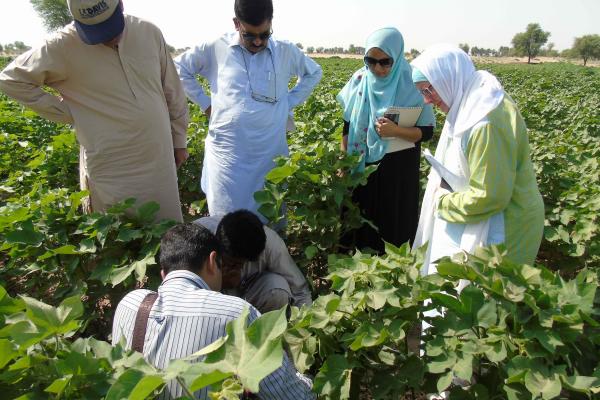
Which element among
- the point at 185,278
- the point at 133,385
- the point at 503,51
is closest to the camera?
the point at 133,385

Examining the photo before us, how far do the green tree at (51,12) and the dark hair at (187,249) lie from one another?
68859 millimetres

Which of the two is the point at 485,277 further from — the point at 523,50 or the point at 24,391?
the point at 523,50

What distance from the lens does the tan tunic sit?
2332 mm

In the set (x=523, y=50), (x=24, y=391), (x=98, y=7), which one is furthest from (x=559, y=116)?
(x=523, y=50)

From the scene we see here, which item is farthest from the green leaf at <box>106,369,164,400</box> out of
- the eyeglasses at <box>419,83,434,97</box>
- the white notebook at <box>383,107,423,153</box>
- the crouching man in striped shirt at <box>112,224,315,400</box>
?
the white notebook at <box>383,107,423,153</box>

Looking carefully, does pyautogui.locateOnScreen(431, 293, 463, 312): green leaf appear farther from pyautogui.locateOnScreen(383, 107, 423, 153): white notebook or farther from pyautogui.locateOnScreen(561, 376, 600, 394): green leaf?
pyautogui.locateOnScreen(383, 107, 423, 153): white notebook

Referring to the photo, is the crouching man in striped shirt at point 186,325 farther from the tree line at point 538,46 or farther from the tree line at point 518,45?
the tree line at point 538,46

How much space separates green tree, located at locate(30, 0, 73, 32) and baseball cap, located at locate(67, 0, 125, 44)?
67902mm

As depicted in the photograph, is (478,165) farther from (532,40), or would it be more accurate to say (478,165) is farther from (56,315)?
(532,40)

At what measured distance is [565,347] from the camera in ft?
3.56

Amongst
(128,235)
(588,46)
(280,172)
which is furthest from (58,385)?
(588,46)

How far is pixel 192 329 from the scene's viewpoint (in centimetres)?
139

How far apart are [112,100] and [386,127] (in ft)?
5.02

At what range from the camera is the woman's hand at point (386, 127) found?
2770 mm
